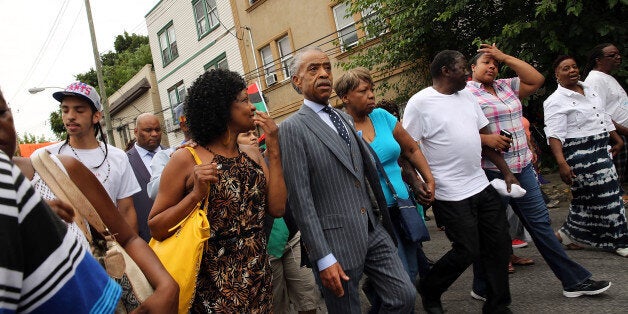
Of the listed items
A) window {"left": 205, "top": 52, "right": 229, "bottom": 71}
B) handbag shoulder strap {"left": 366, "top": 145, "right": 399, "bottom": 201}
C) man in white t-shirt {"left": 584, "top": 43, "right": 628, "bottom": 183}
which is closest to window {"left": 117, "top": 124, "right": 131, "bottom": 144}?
window {"left": 205, "top": 52, "right": 229, "bottom": 71}

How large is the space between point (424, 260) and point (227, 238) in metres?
2.54

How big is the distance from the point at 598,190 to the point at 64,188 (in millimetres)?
5053

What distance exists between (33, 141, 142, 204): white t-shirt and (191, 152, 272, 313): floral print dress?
105cm

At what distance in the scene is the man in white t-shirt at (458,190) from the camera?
3746 millimetres

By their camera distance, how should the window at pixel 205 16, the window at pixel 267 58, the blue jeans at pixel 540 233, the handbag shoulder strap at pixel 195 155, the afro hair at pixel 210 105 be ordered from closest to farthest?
the handbag shoulder strap at pixel 195 155
the afro hair at pixel 210 105
the blue jeans at pixel 540 233
the window at pixel 267 58
the window at pixel 205 16

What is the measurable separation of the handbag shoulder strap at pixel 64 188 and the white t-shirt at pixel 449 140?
2766 millimetres

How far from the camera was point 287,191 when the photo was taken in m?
2.98

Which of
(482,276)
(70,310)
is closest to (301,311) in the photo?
(482,276)

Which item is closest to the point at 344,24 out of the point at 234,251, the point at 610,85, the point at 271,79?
the point at 271,79

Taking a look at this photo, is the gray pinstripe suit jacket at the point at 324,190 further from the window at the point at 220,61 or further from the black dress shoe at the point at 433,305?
the window at the point at 220,61

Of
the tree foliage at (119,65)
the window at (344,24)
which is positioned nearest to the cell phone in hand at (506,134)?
the window at (344,24)

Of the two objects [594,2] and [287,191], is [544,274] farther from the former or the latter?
[594,2]

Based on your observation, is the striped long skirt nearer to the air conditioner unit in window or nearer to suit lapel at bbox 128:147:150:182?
suit lapel at bbox 128:147:150:182

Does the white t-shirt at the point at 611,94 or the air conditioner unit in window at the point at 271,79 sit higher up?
the air conditioner unit in window at the point at 271,79
